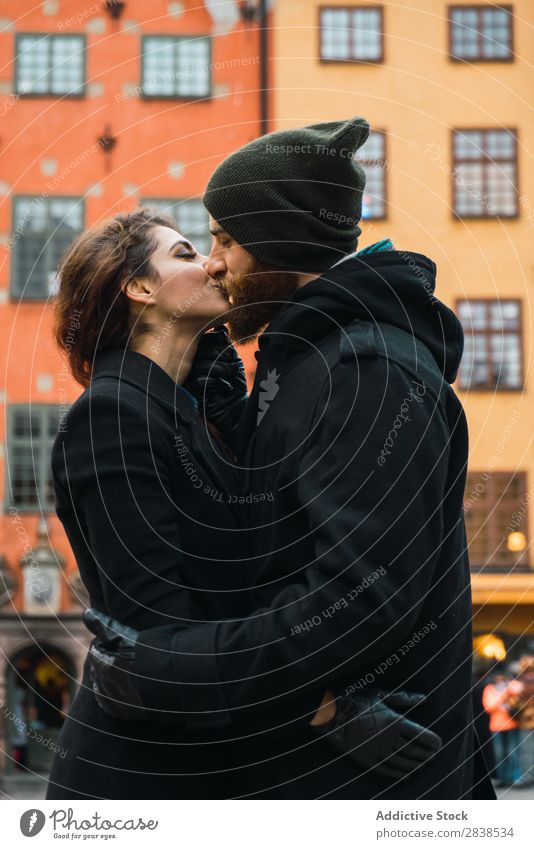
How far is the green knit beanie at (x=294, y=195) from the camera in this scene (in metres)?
2.78

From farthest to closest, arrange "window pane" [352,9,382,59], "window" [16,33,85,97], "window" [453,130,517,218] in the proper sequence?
1. "window" [453,130,517,218]
2. "window pane" [352,9,382,59]
3. "window" [16,33,85,97]

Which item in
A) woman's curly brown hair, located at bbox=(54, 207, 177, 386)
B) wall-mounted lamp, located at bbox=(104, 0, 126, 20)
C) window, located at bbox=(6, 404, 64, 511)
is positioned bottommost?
window, located at bbox=(6, 404, 64, 511)

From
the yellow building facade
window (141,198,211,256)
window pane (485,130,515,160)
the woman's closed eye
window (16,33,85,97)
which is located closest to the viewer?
the woman's closed eye

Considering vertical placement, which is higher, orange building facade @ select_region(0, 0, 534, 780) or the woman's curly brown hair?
the woman's curly brown hair

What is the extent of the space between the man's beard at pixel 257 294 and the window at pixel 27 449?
16.4 metres

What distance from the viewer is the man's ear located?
→ 311 cm

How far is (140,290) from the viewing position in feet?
10.3

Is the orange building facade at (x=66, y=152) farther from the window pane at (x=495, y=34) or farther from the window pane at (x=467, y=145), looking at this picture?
the window pane at (x=495, y=34)

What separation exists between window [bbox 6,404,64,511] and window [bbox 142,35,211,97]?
15.4 ft

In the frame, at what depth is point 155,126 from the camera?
18438 millimetres

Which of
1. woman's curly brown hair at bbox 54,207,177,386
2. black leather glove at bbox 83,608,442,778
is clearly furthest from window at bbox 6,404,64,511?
black leather glove at bbox 83,608,442,778

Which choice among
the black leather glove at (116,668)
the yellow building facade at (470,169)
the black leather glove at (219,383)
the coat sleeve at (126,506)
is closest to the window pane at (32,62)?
the yellow building facade at (470,169)

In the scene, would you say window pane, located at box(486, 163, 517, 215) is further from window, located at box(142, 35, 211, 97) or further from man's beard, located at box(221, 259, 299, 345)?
man's beard, located at box(221, 259, 299, 345)

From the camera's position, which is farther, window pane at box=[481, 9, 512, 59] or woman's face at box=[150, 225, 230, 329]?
window pane at box=[481, 9, 512, 59]
